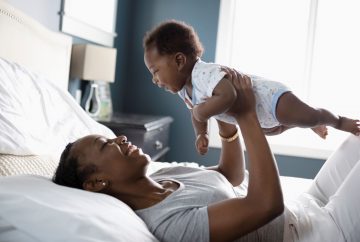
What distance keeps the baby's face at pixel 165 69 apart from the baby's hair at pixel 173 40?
2cm

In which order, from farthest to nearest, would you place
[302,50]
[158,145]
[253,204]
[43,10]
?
[302,50]
[158,145]
[43,10]
[253,204]

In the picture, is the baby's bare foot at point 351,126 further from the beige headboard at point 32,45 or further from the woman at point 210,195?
the beige headboard at point 32,45

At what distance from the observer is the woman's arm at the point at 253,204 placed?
3.12 feet

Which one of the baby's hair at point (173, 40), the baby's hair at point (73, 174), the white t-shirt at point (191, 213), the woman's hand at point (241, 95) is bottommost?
the white t-shirt at point (191, 213)

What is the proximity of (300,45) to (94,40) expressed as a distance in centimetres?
179

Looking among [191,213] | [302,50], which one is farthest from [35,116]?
[302,50]

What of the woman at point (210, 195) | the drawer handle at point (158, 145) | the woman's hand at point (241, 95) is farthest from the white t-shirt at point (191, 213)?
the drawer handle at point (158, 145)

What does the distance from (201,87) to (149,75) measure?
8.31 feet

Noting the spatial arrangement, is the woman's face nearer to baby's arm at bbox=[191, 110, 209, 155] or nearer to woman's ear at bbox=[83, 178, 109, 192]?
woman's ear at bbox=[83, 178, 109, 192]

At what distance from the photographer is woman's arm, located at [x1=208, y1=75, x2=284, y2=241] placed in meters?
0.95

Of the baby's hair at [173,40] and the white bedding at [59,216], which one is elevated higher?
the baby's hair at [173,40]

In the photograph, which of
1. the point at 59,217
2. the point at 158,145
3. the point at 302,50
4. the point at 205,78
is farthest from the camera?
the point at 302,50

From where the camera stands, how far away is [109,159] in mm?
1084

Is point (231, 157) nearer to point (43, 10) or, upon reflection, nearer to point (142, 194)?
point (142, 194)
